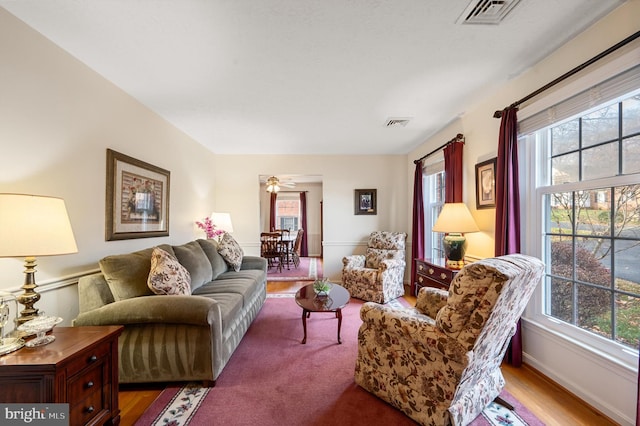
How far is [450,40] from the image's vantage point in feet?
5.72

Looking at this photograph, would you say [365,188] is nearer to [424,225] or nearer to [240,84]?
[424,225]

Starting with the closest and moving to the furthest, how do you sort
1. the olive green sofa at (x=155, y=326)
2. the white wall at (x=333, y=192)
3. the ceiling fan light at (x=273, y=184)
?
the olive green sofa at (x=155, y=326) → the white wall at (x=333, y=192) → the ceiling fan light at (x=273, y=184)

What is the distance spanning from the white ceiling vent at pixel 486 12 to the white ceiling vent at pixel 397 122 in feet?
5.05

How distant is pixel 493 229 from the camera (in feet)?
8.12

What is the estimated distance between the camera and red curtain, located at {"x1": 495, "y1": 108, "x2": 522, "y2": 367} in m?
2.13

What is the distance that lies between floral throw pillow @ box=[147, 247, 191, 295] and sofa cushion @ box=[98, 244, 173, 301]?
101 millimetres

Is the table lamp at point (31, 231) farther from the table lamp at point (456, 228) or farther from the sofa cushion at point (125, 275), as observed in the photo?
the table lamp at point (456, 228)

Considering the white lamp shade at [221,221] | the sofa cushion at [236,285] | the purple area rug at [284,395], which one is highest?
the white lamp shade at [221,221]

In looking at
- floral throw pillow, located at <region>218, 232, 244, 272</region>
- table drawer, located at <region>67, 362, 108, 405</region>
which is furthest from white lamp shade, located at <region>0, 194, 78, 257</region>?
floral throw pillow, located at <region>218, 232, 244, 272</region>

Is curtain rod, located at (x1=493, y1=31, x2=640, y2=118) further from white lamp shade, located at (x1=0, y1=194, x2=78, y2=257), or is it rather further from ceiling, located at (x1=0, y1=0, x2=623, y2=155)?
white lamp shade, located at (x1=0, y1=194, x2=78, y2=257)

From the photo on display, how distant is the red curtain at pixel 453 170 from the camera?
3.01 metres

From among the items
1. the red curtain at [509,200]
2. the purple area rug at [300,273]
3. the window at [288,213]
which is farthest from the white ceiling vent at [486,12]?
the window at [288,213]

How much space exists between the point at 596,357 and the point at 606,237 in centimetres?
78

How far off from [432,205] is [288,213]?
5200 mm
